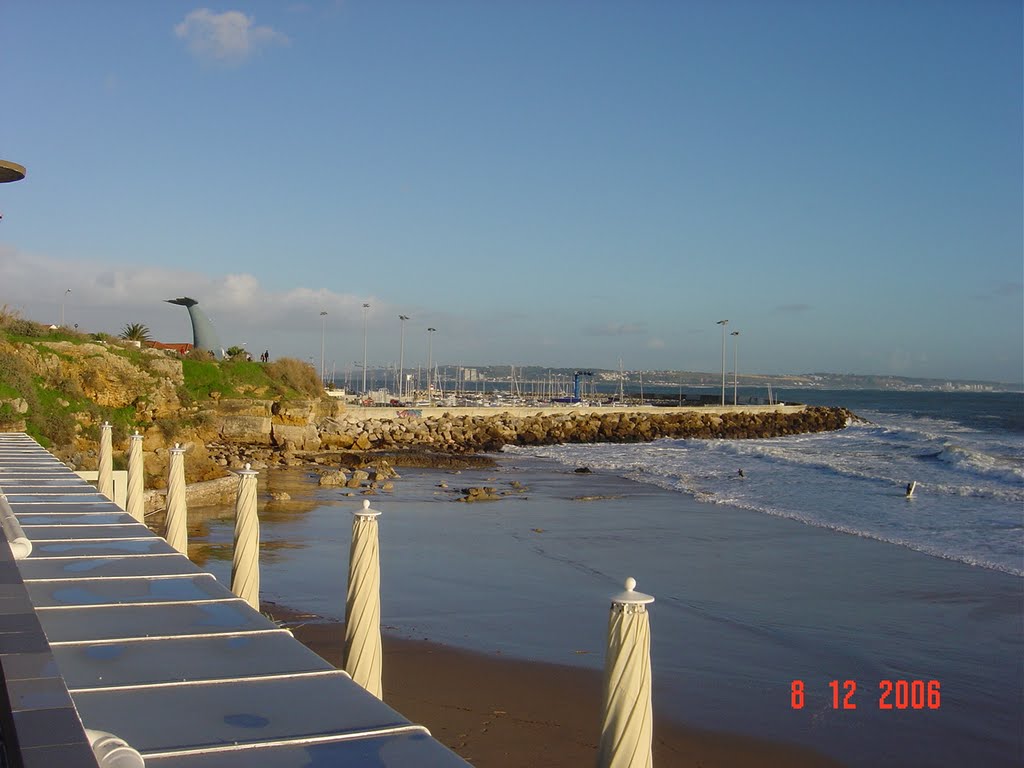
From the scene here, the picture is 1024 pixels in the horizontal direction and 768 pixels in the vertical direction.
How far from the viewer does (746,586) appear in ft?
49.8

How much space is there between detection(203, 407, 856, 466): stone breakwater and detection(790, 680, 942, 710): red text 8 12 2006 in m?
Answer: 25.4

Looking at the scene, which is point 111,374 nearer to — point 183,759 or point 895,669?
point 895,669

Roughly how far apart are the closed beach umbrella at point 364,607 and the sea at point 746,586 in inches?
152

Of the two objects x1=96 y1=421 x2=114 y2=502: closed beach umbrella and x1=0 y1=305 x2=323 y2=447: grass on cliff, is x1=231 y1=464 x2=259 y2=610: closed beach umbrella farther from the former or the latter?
x1=0 y1=305 x2=323 y2=447: grass on cliff

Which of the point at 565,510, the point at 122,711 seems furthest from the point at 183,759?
the point at 565,510

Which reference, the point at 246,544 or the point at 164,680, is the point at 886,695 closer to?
the point at 246,544

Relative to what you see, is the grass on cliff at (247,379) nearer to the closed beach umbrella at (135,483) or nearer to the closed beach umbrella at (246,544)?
the closed beach umbrella at (135,483)

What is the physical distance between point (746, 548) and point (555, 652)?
9.01 metres

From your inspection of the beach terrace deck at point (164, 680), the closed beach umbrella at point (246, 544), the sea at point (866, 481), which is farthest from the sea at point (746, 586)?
the beach terrace deck at point (164, 680)

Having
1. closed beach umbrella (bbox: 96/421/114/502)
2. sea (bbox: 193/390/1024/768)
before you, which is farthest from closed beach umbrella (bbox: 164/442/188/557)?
closed beach umbrella (bbox: 96/421/114/502)

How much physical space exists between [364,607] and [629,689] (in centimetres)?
274

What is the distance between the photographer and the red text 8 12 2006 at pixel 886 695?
9609mm

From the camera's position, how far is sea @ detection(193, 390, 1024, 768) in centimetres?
943

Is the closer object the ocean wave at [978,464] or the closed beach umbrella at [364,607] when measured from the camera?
the closed beach umbrella at [364,607]
